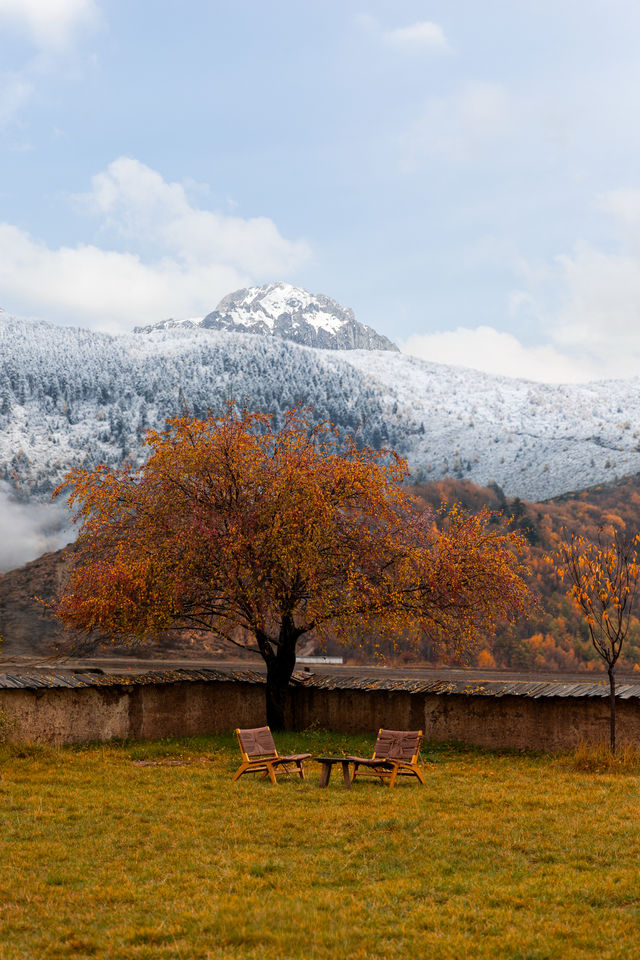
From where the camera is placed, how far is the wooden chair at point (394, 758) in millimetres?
13414

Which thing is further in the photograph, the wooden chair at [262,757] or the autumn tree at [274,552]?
the autumn tree at [274,552]

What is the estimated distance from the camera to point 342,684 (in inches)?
819

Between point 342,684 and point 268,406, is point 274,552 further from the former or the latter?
point 268,406

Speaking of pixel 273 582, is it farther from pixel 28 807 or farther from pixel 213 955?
pixel 213 955

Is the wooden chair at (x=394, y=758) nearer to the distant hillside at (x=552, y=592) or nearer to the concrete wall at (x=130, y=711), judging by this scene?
the concrete wall at (x=130, y=711)

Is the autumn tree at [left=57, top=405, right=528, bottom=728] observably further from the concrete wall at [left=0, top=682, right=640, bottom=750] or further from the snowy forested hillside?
the snowy forested hillside

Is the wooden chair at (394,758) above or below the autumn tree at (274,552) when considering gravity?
below

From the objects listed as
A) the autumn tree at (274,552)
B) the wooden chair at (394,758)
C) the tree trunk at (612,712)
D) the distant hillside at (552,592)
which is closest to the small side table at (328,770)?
the wooden chair at (394,758)

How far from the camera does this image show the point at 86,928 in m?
6.31

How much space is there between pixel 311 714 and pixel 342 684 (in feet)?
3.90

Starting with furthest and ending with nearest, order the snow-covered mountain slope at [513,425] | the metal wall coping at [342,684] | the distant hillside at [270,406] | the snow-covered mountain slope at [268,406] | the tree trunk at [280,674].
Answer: the snow-covered mountain slope at [268,406], the distant hillside at [270,406], the snow-covered mountain slope at [513,425], the tree trunk at [280,674], the metal wall coping at [342,684]

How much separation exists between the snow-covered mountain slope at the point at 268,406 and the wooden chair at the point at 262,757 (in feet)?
334

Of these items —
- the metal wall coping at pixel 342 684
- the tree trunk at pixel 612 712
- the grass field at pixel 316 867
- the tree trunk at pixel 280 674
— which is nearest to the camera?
the grass field at pixel 316 867

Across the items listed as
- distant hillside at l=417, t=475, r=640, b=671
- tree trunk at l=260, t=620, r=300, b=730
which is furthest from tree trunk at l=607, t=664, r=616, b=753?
distant hillside at l=417, t=475, r=640, b=671
